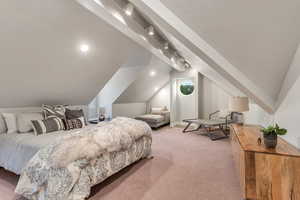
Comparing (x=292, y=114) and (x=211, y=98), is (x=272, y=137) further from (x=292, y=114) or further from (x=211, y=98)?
(x=211, y=98)

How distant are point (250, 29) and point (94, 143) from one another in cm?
201

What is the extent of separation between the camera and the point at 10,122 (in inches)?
110

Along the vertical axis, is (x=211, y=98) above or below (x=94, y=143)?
above

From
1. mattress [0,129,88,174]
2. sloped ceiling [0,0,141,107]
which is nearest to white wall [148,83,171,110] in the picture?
sloped ceiling [0,0,141,107]

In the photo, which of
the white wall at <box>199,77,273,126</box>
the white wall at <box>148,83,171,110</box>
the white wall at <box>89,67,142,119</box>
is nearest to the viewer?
the white wall at <box>89,67,142,119</box>

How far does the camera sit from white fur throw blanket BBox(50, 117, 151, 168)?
5.70ft

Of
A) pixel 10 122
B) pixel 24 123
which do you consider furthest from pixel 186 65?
pixel 10 122

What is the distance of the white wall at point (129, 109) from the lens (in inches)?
230

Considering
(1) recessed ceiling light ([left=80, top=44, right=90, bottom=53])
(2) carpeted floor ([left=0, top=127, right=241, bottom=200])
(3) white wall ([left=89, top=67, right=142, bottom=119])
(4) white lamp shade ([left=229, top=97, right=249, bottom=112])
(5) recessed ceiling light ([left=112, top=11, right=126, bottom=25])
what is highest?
(5) recessed ceiling light ([left=112, top=11, right=126, bottom=25])

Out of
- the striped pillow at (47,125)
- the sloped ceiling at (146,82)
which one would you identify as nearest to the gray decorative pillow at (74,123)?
the striped pillow at (47,125)

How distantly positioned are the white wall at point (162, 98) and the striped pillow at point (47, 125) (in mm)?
4844

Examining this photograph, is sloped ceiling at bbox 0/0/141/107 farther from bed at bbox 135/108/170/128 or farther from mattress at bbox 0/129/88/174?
bed at bbox 135/108/170/128

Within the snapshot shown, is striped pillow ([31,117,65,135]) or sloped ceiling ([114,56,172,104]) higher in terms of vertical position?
sloped ceiling ([114,56,172,104])

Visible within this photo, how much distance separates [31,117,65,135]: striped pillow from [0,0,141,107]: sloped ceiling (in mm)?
731
